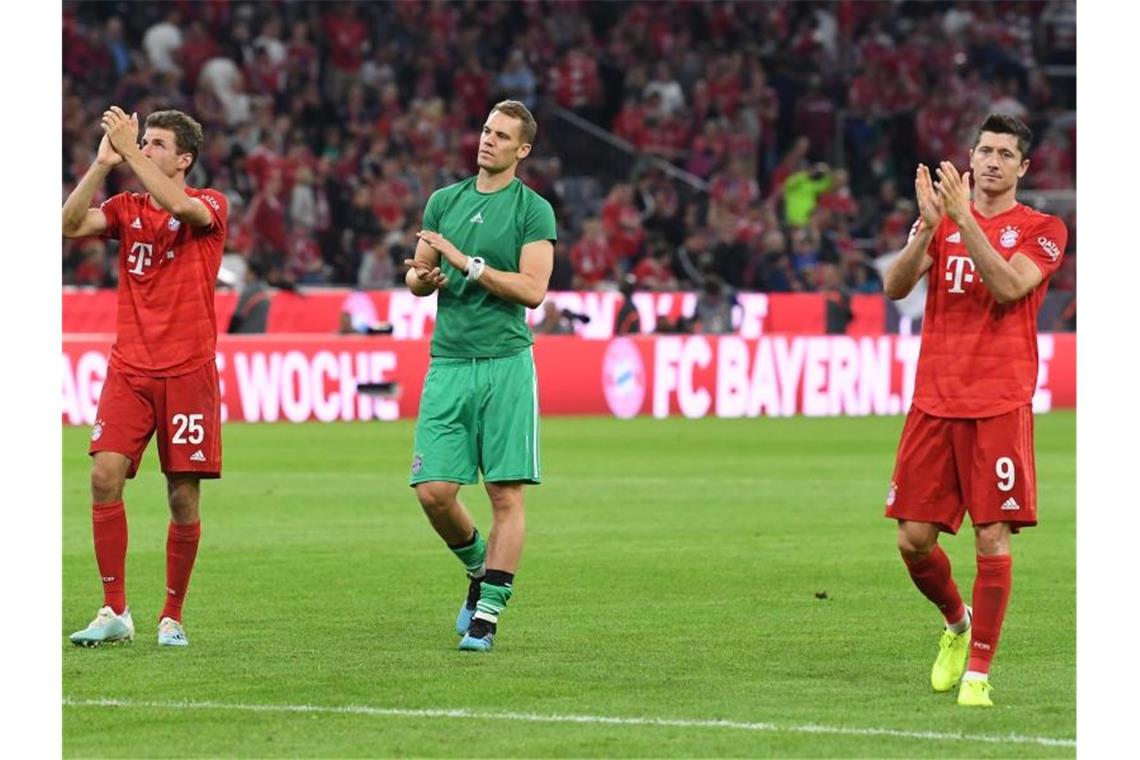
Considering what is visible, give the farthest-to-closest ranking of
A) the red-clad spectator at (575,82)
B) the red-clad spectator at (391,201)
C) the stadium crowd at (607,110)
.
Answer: the red-clad spectator at (575,82) → the red-clad spectator at (391,201) → the stadium crowd at (607,110)

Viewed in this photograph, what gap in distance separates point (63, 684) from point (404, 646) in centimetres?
168

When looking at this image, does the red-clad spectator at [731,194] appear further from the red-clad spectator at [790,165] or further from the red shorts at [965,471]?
the red shorts at [965,471]

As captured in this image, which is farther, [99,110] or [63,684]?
[99,110]

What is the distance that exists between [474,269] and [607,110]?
28.2 meters

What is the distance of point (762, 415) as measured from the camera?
2772 cm

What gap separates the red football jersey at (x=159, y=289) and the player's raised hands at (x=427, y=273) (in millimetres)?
886

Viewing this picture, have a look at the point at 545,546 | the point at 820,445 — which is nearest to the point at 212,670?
the point at 545,546

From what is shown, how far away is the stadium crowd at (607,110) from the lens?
33031mm

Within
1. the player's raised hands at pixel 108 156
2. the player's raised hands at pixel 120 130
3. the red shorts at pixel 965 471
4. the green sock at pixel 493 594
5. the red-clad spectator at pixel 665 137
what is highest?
the red-clad spectator at pixel 665 137

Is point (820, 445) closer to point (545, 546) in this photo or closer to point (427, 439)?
point (545, 546)

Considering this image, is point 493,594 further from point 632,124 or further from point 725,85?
point 725,85

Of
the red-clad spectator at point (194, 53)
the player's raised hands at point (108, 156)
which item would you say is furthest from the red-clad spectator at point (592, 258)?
the player's raised hands at point (108, 156)

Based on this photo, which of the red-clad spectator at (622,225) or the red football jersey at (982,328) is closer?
the red football jersey at (982,328)
